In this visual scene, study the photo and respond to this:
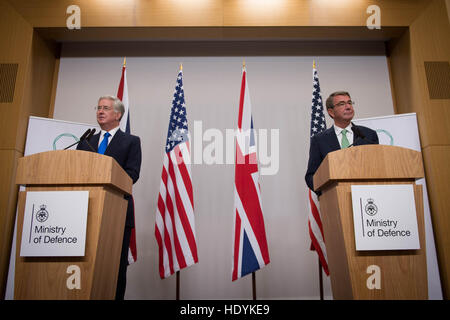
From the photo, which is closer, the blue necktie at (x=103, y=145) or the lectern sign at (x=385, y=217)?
the lectern sign at (x=385, y=217)

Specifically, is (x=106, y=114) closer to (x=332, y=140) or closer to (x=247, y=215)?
(x=247, y=215)

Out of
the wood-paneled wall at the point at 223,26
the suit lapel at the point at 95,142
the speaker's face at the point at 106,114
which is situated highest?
the wood-paneled wall at the point at 223,26

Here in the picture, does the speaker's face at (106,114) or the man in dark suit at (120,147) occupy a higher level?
the speaker's face at (106,114)

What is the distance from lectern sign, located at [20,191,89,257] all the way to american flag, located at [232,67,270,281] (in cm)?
177

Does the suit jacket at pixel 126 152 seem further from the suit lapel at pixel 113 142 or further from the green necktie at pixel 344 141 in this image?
the green necktie at pixel 344 141

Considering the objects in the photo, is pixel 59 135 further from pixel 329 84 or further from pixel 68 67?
pixel 329 84

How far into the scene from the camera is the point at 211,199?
4031 mm

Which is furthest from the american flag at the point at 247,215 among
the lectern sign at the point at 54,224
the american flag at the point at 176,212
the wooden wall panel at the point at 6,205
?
the wooden wall panel at the point at 6,205

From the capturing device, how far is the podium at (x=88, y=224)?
158cm

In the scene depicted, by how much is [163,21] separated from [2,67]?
1925 mm

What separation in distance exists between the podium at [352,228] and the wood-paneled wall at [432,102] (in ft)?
7.61

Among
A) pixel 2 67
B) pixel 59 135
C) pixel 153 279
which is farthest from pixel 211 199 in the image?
pixel 2 67

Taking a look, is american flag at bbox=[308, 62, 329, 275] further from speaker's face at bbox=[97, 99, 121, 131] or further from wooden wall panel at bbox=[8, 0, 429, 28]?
speaker's face at bbox=[97, 99, 121, 131]

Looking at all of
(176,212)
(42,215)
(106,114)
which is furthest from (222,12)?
(42,215)
